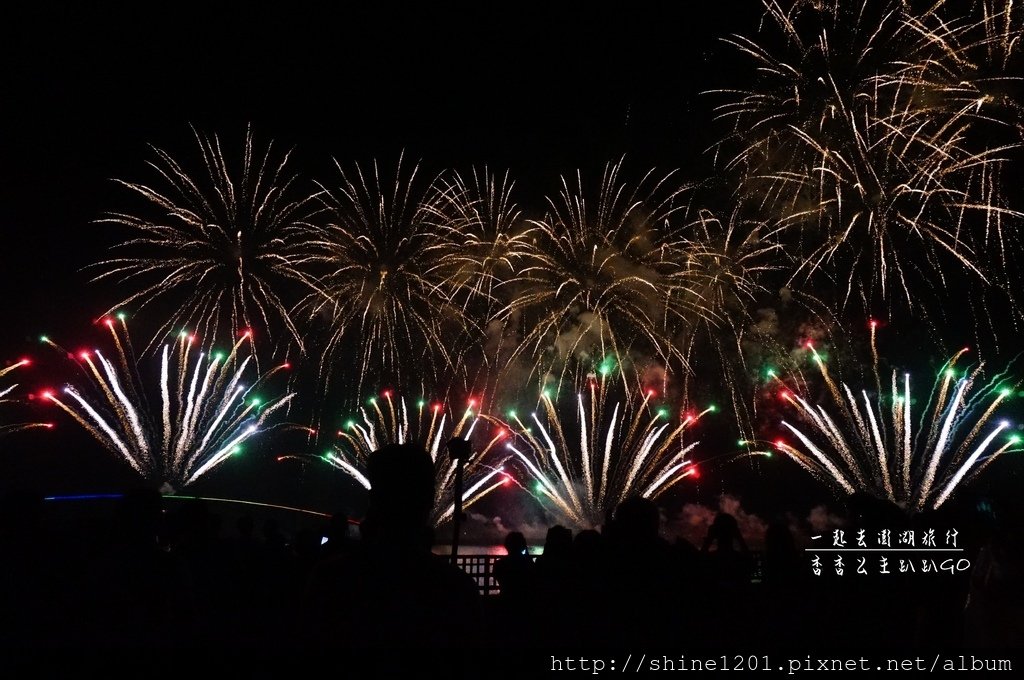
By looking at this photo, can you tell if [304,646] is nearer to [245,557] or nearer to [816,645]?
[245,557]

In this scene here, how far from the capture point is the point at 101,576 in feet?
12.4

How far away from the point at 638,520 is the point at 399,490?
7.22 feet

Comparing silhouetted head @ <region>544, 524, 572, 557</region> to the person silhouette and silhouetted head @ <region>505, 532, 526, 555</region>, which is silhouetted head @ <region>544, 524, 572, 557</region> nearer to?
silhouetted head @ <region>505, 532, 526, 555</region>

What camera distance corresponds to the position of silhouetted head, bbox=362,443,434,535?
2744 millimetres

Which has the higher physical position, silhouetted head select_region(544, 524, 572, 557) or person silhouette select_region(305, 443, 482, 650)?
A: person silhouette select_region(305, 443, 482, 650)

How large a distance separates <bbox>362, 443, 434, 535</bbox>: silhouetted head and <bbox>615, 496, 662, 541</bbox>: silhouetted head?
6.45 ft

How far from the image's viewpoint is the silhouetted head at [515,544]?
8672 millimetres

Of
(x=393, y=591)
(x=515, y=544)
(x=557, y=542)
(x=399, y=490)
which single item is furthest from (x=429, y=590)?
(x=515, y=544)

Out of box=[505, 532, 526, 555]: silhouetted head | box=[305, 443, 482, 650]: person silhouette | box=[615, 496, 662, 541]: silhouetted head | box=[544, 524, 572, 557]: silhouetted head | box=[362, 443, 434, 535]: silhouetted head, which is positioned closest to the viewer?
box=[305, 443, 482, 650]: person silhouette

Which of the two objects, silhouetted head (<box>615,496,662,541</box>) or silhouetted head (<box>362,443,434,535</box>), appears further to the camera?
silhouetted head (<box>615,496,662,541</box>)

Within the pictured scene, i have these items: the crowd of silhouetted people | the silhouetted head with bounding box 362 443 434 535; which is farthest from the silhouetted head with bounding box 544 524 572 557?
the silhouetted head with bounding box 362 443 434 535

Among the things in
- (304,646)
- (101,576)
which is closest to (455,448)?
(101,576)

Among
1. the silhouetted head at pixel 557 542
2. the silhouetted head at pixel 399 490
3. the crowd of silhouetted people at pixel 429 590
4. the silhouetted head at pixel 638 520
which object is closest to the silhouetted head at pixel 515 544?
the crowd of silhouetted people at pixel 429 590

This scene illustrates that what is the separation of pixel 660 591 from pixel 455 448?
6.53 meters
